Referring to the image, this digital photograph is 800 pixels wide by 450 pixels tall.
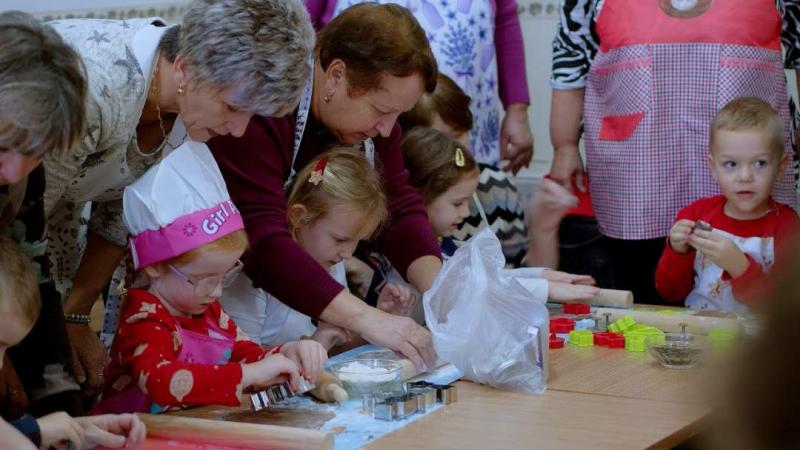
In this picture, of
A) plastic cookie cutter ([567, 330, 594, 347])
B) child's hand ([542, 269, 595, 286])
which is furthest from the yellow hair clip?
plastic cookie cutter ([567, 330, 594, 347])

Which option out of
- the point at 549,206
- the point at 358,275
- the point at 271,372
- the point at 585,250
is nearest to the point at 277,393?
the point at 271,372

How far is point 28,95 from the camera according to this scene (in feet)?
4.86

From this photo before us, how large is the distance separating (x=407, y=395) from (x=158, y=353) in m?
0.41

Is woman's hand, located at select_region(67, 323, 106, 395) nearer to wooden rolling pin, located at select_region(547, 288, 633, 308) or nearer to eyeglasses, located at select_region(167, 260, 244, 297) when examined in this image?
eyeglasses, located at select_region(167, 260, 244, 297)

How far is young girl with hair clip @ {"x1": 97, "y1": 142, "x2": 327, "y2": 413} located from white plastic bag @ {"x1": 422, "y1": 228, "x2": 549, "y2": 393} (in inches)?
11.8

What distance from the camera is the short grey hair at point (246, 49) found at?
2014mm

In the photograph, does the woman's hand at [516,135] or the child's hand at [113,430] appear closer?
the child's hand at [113,430]

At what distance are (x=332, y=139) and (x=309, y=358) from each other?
73 cm

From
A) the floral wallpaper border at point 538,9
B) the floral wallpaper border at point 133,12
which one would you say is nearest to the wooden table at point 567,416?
the floral wallpaper border at point 538,9

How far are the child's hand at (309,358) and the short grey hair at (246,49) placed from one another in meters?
0.42

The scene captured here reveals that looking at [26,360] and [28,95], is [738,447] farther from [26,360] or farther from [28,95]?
[26,360]

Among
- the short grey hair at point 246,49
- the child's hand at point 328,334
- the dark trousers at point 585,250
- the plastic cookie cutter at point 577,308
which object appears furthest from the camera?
the dark trousers at point 585,250

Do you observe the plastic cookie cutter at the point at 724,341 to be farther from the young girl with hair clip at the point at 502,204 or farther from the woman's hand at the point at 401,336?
the young girl with hair clip at the point at 502,204

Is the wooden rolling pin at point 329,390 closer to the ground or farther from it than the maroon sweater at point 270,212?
closer to the ground
